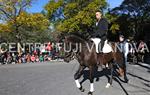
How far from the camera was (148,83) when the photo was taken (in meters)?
14.4

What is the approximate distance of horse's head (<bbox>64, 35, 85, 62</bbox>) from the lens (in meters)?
12.2

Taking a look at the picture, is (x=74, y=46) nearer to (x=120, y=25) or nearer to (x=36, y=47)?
(x=36, y=47)

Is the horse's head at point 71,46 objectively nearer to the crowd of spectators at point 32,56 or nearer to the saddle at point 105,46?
the saddle at point 105,46

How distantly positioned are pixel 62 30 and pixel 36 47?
21.2 metres

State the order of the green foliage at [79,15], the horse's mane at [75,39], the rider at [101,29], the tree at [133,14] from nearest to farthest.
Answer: the horse's mane at [75,39] → the rider at [101,29] → the green foliage at [79,15] → the tree at [133,14]

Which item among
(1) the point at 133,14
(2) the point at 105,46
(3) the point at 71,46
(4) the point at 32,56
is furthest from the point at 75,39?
(1) the point at 133,14

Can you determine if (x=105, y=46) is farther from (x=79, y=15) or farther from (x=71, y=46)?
(x=79, y=15)

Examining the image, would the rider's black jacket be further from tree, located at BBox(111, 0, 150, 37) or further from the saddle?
tree, located at BBox(111, 0, 150, 37)

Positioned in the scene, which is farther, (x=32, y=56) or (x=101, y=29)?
(x=32, y=56)

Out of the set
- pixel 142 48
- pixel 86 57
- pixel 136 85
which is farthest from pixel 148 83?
pixel 142 48

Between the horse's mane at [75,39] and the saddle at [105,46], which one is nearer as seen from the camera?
the horse's mane at [75,39]

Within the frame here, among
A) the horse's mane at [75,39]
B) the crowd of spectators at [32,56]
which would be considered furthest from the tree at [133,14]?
the horse's mane at [75,39]

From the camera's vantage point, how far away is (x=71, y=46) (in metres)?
12.2

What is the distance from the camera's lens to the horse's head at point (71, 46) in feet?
40.0
